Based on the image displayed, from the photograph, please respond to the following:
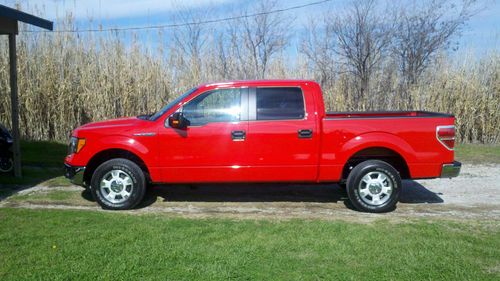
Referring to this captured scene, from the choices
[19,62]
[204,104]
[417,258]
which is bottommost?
[417,258]

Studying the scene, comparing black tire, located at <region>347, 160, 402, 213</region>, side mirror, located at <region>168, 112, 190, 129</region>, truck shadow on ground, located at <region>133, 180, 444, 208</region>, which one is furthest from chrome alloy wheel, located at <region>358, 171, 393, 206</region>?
side mirror, located at <region>168, 112, 190, 129</region>

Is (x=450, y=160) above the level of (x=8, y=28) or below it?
below

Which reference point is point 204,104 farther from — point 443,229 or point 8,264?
point 443,229

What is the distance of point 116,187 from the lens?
6.05 metres

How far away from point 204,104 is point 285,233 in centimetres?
226

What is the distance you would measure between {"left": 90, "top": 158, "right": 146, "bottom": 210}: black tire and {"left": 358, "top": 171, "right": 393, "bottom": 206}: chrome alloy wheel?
321 centimetres

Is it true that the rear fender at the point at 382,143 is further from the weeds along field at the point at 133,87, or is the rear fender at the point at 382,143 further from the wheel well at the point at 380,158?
the weeds along field at the point at 133,87

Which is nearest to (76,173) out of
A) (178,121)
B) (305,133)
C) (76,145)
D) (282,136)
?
(76,145)

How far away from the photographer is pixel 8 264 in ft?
13.2

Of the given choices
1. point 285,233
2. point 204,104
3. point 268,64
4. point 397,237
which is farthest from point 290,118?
point 268,64

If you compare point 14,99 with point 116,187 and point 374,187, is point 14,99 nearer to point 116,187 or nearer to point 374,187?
point 116,187

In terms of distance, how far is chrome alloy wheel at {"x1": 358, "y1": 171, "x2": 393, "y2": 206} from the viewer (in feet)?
19.4

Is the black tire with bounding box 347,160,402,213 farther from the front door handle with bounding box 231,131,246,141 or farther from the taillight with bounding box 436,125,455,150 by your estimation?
the front door handle with bounding box 231,131,246,141

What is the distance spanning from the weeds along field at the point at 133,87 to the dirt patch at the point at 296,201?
511 cm
